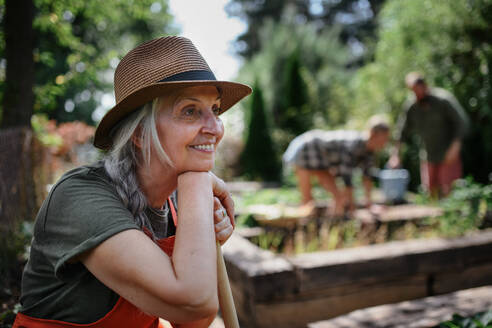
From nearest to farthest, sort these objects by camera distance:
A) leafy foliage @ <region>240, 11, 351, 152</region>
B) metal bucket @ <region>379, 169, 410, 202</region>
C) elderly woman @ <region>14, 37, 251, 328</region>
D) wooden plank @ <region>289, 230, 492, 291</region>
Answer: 1. elderly woman @ <region>14, 37, 251, 328</region>
2. wooden plank @ <region>289, 230, 492, 291</region>
3. metal bucket @ <region>379, 169, 410, 202</region>
4. leafy foliage @ <region>240, 11, 351, 152</region>

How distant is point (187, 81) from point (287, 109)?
1189 centimetres

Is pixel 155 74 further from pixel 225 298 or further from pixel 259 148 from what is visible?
pixel 259 148

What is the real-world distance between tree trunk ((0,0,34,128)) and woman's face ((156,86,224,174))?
2.85m

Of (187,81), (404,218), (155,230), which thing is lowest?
(404,218)

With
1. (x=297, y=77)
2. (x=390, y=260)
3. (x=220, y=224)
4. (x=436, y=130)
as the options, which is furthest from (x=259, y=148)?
(x=220, y=224)

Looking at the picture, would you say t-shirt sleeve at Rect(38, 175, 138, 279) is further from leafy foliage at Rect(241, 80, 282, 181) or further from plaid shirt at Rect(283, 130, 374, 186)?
leafy foliage at Rect(241, 80, 282, 181)

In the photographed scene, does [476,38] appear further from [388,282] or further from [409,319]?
[409,319]

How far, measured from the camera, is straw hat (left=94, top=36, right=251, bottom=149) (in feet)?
4.01

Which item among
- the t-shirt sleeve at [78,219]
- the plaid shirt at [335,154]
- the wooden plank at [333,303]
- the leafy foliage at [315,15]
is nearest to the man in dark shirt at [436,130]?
the plaid shirt at [335,154]

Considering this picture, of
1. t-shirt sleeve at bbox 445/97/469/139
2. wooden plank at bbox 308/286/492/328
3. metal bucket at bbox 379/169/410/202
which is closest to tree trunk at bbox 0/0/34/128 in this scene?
wooden plank at bbox 308/286/492/328

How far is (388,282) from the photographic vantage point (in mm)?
2963

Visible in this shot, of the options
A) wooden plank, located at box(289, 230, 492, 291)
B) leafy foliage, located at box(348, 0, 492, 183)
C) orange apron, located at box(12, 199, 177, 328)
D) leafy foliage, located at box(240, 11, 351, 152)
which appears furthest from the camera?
leafy foliage, located at box(240, 11, 351, 152)

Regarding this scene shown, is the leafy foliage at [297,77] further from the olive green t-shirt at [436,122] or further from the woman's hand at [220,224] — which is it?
the woman's hand at [220,224]

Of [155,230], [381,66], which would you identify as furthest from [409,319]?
[381,66]
